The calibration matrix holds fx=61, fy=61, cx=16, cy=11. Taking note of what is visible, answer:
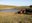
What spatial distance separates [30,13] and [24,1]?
0.62 ft

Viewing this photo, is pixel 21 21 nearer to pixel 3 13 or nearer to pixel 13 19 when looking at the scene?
pixel 13 19

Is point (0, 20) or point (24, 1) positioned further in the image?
point (24, 1)

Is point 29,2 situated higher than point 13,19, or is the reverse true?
point 29,2

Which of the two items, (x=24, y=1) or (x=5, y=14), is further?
(x=24, y=1)

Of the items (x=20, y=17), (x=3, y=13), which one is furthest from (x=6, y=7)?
(x=20, y=17)

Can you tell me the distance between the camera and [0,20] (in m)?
0.71

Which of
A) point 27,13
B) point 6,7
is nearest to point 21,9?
point 27,13

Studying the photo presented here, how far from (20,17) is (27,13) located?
0.10 metres

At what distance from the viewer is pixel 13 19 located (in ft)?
2.32

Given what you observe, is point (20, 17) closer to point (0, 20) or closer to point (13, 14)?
point (13, 14)

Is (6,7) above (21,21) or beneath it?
above

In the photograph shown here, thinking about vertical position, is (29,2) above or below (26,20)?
above

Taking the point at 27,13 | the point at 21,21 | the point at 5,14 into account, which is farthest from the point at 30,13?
the point at 5,14

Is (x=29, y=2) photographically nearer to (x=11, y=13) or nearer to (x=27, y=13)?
(x=27, y=13)
